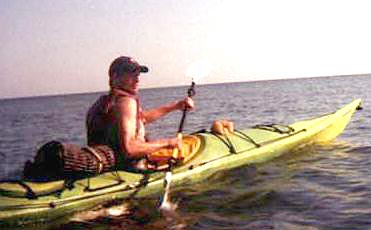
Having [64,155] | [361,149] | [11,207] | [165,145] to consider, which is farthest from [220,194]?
[361,149]

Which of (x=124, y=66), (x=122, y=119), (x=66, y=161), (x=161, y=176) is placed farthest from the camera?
(x=161, y=176)

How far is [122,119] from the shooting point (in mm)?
6828

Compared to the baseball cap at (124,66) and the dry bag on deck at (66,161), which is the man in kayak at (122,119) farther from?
the dry bag on deck at (66,161)

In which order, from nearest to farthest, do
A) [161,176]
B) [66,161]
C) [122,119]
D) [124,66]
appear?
1. [66,161]
2. [122,119]
3. [124,66]
4. [161,176]

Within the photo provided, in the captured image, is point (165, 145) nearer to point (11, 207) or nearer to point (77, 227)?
point (77, 227)

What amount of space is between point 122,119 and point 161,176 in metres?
1.65

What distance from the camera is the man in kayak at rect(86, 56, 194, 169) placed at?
689 centimetres

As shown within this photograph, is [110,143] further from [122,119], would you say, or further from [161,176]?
[161,176]

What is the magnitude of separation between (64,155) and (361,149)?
8.46 metres

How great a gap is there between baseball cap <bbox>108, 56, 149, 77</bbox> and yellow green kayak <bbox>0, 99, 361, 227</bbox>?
65.7 inches

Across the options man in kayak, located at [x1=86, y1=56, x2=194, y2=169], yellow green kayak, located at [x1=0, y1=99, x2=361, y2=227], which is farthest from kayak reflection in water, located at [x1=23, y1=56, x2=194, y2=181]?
yellow green kayak, located at [x1=0, y1=99, x2=361, y2=227]

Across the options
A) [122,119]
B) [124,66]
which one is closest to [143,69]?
[124,66]

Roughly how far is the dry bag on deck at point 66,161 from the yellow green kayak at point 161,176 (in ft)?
0.64

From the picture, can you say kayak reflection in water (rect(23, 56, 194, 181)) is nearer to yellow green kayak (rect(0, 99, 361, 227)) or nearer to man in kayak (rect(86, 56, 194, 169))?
man in kayak (rect(86, 56, 194, 169))
